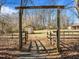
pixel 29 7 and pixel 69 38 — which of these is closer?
pixel 29 7

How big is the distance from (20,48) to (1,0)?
2528mm

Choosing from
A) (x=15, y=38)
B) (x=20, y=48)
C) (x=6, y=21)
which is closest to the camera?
(x=20, y=48)

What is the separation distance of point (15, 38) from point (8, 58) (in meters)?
6.75

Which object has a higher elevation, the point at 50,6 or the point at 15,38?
the point at 50,6

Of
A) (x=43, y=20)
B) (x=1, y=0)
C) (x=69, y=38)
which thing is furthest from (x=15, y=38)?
(x=1, y=0)

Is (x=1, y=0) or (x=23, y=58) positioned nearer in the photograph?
(x=23, y=58)

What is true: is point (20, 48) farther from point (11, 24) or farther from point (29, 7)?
point (11, 24)

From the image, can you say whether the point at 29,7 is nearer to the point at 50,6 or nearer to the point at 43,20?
the point at 50,6

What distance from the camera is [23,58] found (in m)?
8.53

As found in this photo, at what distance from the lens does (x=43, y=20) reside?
14.9m

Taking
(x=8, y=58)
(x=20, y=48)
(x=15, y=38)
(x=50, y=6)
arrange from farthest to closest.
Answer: (x=15, y=38) → (x=20, y=48) → (x=50, y=6) → (x=8, y=58)

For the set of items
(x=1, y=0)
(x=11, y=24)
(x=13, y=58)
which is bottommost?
(x=13, y=58)

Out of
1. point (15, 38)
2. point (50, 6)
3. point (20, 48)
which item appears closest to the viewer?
point (50, 6)

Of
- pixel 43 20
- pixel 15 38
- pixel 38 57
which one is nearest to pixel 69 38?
pixel 43 20
